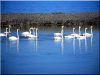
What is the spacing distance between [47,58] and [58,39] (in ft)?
16.8

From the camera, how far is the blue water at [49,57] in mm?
11688

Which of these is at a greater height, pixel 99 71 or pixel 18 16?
pixel 18 16

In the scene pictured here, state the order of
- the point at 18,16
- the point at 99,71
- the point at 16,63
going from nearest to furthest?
the point at 99,71 < the point at 16,63 < the point at 18,16

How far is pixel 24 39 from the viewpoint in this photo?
18766mm

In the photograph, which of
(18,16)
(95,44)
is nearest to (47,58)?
(95,44)

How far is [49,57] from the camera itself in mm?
13516

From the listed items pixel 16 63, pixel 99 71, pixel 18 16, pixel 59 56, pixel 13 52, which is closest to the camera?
pixel 99 71

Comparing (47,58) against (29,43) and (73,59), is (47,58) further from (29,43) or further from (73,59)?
(29,43)

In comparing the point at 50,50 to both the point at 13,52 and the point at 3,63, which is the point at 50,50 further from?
the point at 3,63

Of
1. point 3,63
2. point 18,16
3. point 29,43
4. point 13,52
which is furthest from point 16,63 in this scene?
point 18,16

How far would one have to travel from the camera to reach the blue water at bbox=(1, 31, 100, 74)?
11.7 m

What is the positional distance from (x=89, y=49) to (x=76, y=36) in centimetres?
400

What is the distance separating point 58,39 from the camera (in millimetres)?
18438

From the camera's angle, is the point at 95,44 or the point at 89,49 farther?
the point at 95,44
